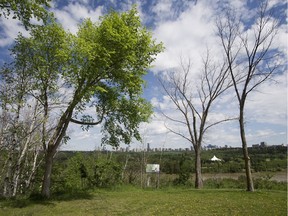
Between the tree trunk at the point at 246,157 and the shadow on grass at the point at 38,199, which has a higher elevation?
the tree trunk at the point at 246,157

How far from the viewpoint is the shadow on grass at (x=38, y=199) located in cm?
1142

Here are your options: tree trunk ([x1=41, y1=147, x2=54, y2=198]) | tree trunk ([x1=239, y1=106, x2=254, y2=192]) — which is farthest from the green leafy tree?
tree trunk ([x1=239, y1=106, x2=254, y2=192])

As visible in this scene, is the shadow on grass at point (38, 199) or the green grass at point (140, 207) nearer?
the green grass at point (140, 207)

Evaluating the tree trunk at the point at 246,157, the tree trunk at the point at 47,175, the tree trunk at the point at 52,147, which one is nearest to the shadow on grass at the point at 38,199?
the tree trunk at the point at 47,175

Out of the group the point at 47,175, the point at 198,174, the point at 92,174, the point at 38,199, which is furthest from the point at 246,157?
the point at 38,199

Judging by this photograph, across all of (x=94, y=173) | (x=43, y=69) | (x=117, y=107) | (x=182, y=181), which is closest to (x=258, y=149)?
(x=182, y=181)

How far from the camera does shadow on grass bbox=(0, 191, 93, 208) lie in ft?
37.5

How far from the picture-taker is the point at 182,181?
73.7 ft

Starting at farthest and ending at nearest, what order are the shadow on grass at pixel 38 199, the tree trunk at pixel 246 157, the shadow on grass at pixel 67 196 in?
the tree trunk at pixel 246 157, the shadow on grass at pixel 67 196, the shadow on grass at pixel 38 199

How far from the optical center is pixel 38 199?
40.9ft

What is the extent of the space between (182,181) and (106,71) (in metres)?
14.1

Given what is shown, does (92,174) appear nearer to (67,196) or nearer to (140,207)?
(67,196)

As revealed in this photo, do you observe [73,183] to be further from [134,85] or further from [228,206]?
[228,206]

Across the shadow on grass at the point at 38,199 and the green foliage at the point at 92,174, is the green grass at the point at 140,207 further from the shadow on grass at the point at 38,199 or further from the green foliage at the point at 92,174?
the green foliage at the point at 92,174
